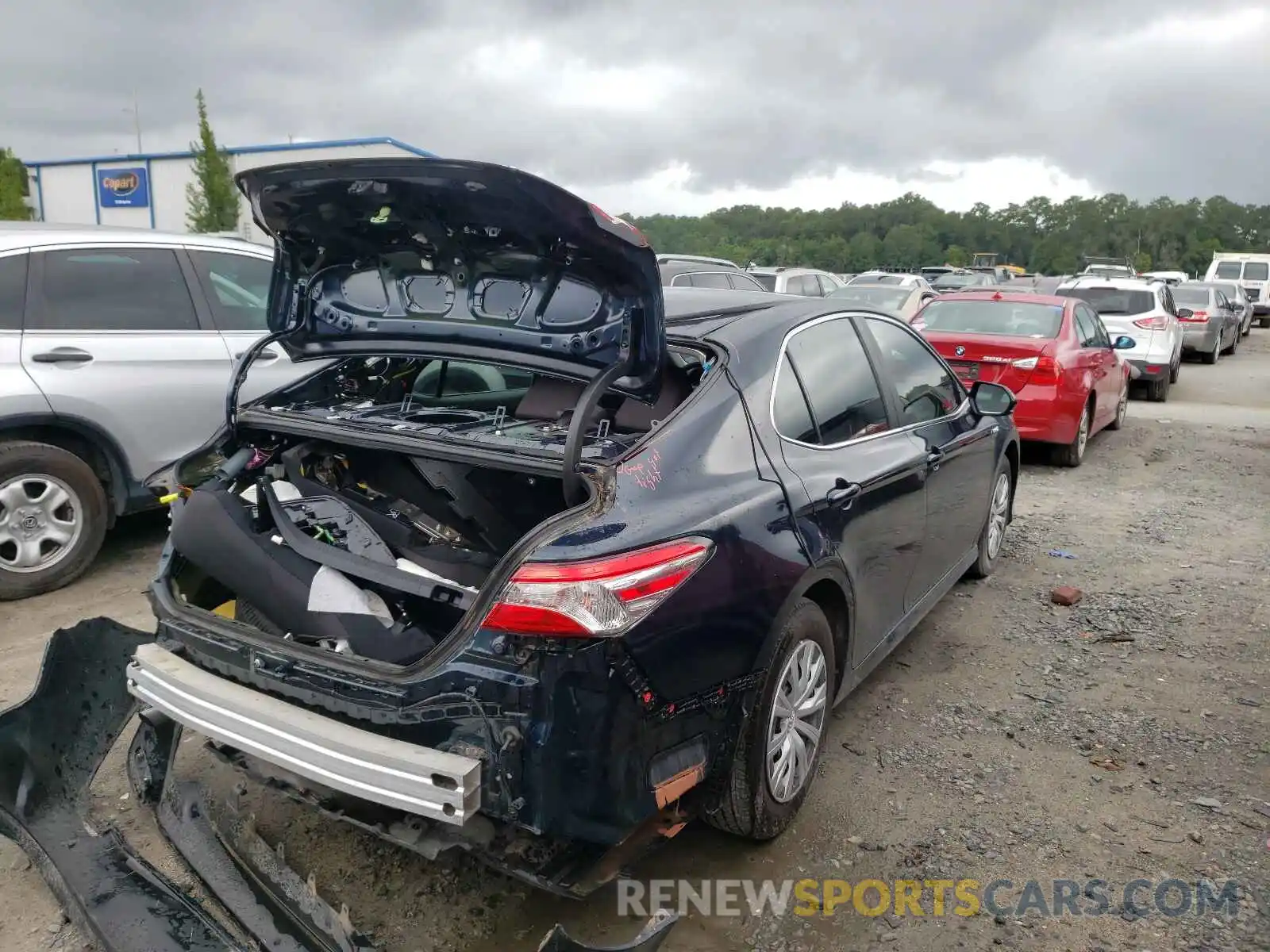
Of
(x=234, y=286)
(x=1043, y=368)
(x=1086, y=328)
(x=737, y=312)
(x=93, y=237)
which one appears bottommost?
Answer: (x=1043, y=368)

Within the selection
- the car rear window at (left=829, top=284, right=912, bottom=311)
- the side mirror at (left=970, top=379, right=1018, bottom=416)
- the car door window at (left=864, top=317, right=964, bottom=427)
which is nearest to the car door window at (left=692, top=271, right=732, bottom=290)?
the car rear window at (left=829, top=284, right=912, bottom=311)

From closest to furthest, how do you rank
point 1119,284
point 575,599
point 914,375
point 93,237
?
point 575,599, point 914,375, point 93,237, point 1119,284

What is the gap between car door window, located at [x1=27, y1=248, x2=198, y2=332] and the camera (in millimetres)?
4859

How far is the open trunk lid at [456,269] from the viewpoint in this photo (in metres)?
2.61

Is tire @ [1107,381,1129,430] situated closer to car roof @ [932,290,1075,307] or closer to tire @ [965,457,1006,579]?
car roof @ [932,290,1075,307]

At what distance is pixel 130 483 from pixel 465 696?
12.3 ft

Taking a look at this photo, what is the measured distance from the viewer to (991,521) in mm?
5359

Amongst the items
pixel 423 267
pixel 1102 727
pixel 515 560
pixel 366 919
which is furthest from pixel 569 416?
pixel 1102 727

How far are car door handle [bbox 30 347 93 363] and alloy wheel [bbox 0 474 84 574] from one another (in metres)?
0.58

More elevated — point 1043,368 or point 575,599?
point 1043,368

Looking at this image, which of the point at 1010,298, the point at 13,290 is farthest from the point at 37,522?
the point at 1010,298

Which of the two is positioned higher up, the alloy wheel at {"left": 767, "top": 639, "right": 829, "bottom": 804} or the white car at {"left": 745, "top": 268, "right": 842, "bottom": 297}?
the white car at {"left": 745, "top": 268, "right": 842, "bottom": 297}

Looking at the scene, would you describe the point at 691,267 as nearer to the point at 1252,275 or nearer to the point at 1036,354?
the point at 1036,354

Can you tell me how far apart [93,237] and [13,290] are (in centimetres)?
59
